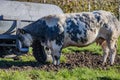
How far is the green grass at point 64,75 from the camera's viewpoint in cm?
1062

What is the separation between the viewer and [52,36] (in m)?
12.4

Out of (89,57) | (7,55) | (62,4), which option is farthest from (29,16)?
(62,4)

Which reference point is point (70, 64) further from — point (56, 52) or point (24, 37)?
point (24, 37)

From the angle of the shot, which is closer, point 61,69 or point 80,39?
point 61,69

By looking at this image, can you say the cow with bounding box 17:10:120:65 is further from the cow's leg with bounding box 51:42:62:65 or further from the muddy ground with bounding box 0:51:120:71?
the muddy ground with bounding box 0:51:120:71

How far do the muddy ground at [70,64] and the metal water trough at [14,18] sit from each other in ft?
1.37

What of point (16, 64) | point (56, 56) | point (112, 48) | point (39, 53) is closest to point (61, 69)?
point (56, 56)

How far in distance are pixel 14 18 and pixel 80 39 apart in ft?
5.90

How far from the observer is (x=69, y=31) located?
12555mm

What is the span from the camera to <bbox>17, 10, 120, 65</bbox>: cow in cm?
1245

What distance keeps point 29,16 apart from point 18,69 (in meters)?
2.32

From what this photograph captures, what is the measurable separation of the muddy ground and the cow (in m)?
0.37

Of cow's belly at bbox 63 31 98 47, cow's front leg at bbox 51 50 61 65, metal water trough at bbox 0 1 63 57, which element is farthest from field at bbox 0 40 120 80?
cow's belly at bbox 63 31 98 47

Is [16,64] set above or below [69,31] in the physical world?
below
